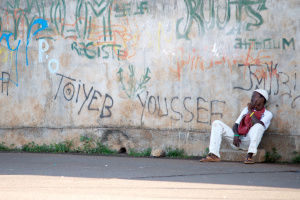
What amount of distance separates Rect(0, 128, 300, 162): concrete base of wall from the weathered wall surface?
0.06 ft

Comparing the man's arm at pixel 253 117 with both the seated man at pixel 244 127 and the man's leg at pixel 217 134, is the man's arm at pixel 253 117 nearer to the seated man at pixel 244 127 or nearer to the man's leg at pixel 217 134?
the seated man at pixel 244 127

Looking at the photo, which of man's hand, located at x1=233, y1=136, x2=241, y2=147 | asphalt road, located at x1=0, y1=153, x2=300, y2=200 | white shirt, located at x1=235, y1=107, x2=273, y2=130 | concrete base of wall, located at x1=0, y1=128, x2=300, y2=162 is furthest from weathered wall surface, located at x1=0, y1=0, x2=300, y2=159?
asphalt road, located at x1=0, y1=153, x2=300, y2=200

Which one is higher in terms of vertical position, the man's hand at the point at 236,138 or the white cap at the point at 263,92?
the white cap at the point at 263,92

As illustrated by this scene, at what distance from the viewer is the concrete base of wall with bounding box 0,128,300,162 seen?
7.89 meters

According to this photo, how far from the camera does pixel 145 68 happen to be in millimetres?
8812

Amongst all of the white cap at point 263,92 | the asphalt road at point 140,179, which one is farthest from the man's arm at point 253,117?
the asphalt road at point 140,179

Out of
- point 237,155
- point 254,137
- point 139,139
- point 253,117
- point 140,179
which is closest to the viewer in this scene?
point 140,179

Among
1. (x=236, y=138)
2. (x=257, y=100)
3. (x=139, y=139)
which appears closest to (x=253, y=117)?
(x=257, y=100)

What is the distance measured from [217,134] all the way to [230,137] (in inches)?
10.6

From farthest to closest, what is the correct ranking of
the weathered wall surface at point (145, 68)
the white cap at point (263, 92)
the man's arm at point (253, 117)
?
the weathered wall surface at point (145, 68) → the white cap at point (263, 92) → the man's arm at point (253, 117)

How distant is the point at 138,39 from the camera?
29.0 feet

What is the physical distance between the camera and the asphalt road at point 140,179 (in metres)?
5.25

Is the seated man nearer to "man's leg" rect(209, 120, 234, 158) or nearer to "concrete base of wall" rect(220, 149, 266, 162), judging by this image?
"man's leg" rect(209, 120, 234, 158)

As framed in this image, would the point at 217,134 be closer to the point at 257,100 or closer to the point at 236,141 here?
the point at 236,141
